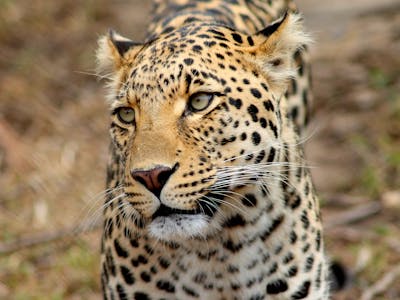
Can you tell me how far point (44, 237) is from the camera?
8008mm

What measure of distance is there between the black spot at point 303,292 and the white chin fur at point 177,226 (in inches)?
33.4

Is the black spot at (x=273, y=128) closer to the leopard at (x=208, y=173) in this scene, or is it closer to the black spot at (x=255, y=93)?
the leopard at (x=208, y=173)

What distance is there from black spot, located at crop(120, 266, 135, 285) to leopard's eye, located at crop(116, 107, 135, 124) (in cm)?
88

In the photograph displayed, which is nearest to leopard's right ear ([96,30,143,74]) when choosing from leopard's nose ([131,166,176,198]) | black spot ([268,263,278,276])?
leopard's nose ([131,166,176,198])

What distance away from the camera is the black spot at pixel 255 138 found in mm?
4508

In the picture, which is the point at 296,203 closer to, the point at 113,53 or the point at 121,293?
the point at 121,293

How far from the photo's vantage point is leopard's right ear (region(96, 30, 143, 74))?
4992 mm

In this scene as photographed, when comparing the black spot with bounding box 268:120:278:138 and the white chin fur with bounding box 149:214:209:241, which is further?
the black spot with bounding box 268:120:278:138

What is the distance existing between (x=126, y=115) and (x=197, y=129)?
18.0 inches

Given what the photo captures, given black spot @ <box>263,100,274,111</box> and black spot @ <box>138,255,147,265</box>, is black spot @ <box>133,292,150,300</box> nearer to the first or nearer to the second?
black spot @ <box>138,255,147,265</box>

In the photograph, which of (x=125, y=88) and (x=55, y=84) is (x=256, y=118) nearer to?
(x=125, y=88)

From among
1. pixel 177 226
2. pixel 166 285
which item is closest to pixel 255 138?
pixel 177 226

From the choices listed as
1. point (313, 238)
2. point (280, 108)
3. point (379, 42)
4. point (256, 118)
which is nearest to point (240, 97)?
point (256, 118)

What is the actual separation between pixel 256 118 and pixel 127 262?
3.78 ft
